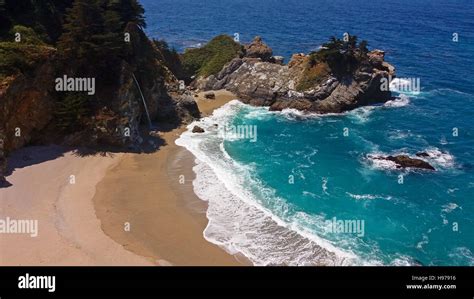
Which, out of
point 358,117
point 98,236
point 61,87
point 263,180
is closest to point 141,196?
point 98,236

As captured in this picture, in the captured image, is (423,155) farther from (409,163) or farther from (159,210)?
(159,210)

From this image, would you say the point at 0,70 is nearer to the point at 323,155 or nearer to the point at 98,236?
the point at 98,236

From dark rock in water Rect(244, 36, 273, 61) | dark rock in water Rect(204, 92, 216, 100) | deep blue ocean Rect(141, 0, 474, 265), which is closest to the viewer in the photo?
deep blue ocean Rect(141, 0, 474, 265)

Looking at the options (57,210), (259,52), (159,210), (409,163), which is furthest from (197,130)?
(259,52)

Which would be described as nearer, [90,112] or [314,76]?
[90,112]

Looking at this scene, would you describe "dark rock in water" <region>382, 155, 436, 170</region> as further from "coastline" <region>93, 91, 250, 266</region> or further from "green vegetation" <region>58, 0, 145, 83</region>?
"green vegetation" <region>58, 0, 145, 83</region>

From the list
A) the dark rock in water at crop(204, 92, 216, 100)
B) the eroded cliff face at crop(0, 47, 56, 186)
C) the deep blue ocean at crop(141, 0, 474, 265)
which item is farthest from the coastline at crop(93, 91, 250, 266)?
the dark rock in water at crop(204, 92, 216, 100)
